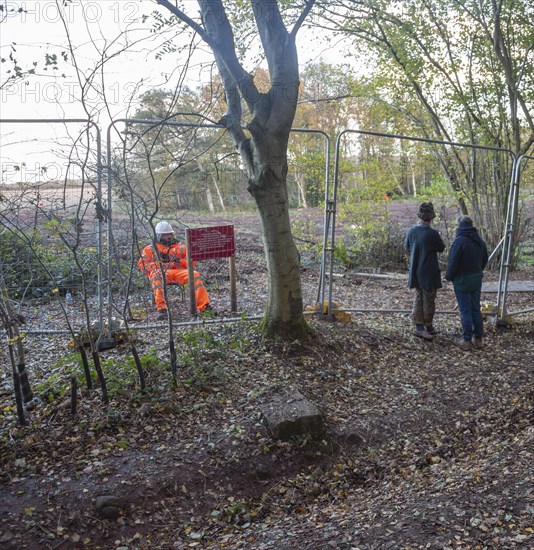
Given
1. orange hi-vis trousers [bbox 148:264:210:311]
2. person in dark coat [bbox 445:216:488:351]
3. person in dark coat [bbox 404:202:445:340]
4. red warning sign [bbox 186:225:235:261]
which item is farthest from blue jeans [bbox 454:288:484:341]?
orange hi-vis trousers [bbox 148:264:210:311]

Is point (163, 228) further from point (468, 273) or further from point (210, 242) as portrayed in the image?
point (468, 273)

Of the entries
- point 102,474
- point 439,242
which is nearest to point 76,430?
point 102,474

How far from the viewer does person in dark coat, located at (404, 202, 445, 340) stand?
20.9ft

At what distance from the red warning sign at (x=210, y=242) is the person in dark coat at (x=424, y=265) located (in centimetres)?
244

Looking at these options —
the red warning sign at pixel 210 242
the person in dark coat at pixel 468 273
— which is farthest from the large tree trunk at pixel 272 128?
the person in dark coat at pixel 468 273

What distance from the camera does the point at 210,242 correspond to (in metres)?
6.84

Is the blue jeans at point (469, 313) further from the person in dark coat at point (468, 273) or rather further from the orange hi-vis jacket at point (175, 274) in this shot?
the orange hi-vis jacket at point (175, 274)

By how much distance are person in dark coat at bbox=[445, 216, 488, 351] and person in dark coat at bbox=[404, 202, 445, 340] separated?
21 cm

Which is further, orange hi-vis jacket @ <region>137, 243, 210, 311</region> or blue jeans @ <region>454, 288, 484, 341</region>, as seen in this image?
orange hi-vis jacket @ <region>137, 243, 210, 311</region>

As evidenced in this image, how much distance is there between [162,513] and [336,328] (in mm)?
3349

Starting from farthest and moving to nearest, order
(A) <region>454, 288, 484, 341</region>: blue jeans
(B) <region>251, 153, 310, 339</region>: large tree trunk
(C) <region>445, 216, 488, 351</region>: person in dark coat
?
(A) <region>454, 288, 484, 341</region>: blue jeans, (C) <region>445, 216, 488, 351</region>: person in dark coat, (B) <region>251, 153, 310, 339</region>: large tree trunk

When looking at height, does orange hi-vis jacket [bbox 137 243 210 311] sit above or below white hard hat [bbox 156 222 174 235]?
below

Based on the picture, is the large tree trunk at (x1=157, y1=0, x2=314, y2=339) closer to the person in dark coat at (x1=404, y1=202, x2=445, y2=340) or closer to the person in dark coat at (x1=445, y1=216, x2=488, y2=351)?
the person in dark coat at (x1=404, y1=202, x2=445, y2=340)

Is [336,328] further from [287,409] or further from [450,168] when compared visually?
[450,168]
